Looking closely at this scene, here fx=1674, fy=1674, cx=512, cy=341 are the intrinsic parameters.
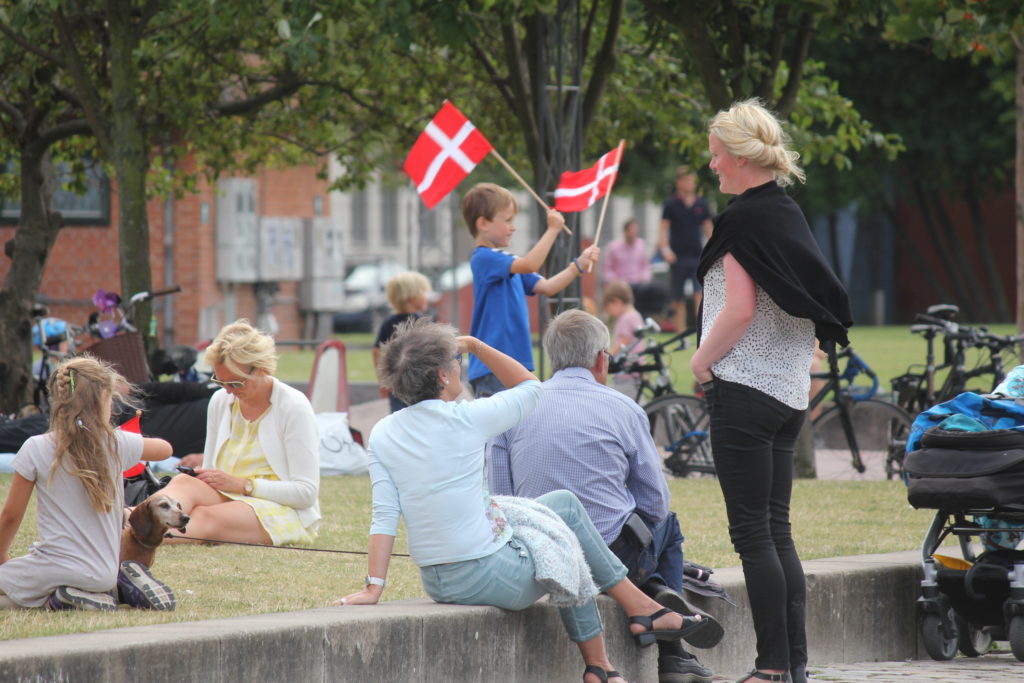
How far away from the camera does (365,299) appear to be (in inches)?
1633

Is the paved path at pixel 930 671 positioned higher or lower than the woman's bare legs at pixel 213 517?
lower

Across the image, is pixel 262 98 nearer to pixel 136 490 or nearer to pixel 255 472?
pixel 255 472

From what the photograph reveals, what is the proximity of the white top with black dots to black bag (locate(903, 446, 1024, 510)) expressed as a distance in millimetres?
1342

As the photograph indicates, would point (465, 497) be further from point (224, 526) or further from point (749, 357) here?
point (224, 526)

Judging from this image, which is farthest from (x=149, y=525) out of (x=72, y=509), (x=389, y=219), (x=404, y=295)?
(x=389, y=219)

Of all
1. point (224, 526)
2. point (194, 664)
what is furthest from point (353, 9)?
point (194, 664)

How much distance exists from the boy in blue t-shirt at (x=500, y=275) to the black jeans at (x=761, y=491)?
289cm

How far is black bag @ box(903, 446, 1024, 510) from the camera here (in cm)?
647

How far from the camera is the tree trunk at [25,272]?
1274cm

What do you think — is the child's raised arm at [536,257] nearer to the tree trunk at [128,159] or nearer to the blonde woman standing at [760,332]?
the blonde woman standing at [760,332]

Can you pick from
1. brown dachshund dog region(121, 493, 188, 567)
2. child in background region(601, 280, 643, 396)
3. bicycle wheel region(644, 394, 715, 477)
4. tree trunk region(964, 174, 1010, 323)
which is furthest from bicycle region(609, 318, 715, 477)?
tree trunk region(964, 174, 1010, 323)

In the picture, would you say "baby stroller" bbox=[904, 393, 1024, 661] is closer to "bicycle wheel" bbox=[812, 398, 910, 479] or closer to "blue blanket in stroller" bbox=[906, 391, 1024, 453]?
"blue blanket in stroller" bbox=[906, 391, 1024, 453]

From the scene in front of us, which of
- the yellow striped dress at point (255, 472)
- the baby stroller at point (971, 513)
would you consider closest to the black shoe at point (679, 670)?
the baby stroller at point (971, 513)

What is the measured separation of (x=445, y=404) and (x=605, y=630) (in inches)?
42.0
